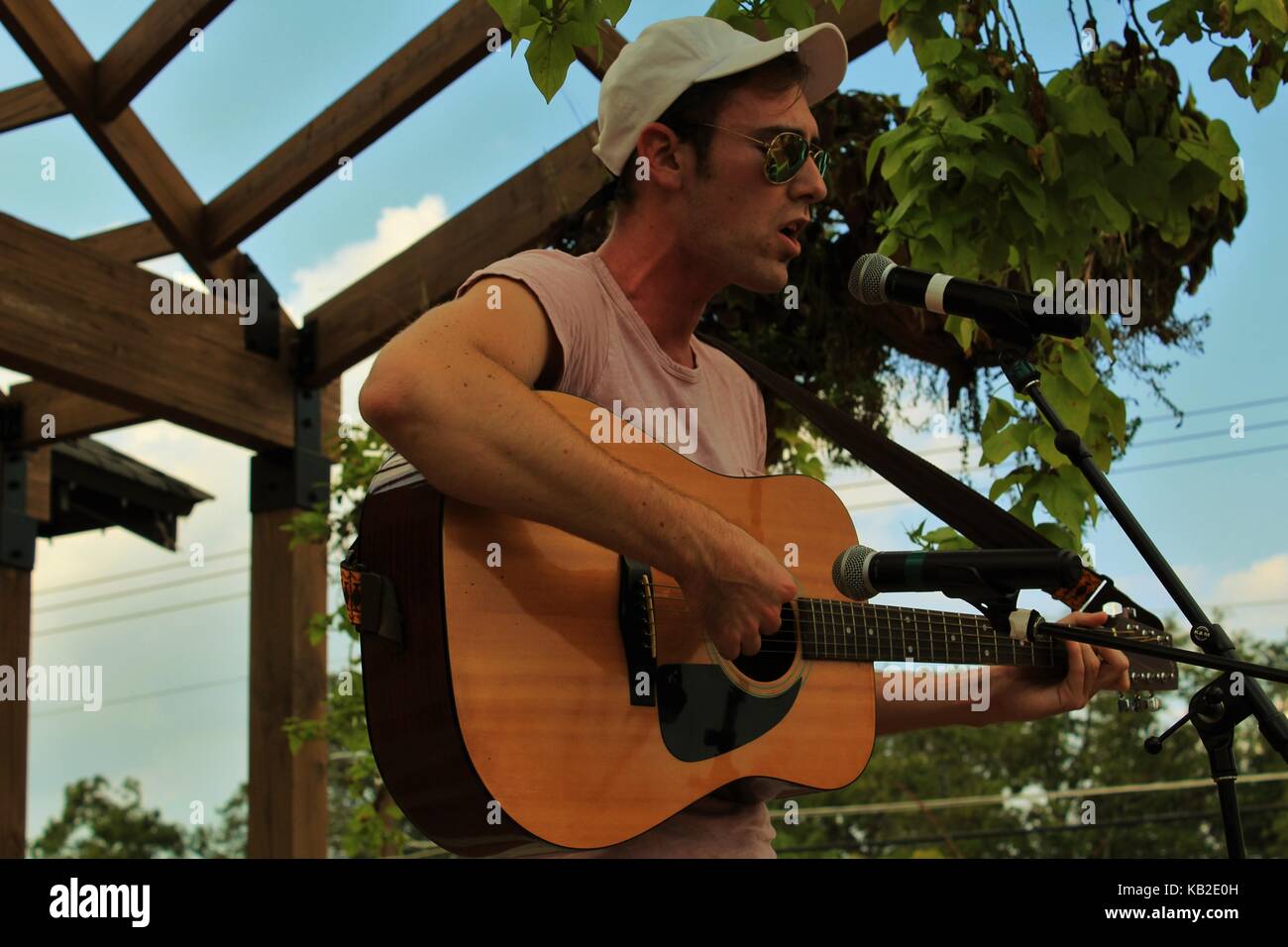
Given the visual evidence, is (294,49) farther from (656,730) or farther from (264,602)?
(656,730)

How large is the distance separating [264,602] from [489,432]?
13.3ft

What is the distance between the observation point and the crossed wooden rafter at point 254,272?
474 cm

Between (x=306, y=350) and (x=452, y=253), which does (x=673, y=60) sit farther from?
(x=306, y=350)

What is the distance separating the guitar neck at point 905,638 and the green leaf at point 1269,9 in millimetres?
1203

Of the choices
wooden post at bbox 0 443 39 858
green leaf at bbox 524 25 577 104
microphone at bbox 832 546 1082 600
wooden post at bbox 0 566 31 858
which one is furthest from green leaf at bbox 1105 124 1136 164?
wooden post at bbox 0 566 31 858

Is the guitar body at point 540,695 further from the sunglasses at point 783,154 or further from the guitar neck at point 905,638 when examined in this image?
the sunglasses at point 783,154

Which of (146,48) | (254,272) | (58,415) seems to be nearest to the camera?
(146,48)

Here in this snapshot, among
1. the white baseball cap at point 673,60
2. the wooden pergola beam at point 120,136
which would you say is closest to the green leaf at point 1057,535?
the white baseball cap at point 673,60

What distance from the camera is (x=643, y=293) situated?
7.16ft

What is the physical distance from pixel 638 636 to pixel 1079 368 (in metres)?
1.37

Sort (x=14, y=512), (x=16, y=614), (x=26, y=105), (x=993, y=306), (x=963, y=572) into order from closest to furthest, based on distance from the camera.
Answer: (x=963, y=572) < (x=993, y=306) < (x=26, y=105) < (x=16, y=614) < (x=14, y=512)

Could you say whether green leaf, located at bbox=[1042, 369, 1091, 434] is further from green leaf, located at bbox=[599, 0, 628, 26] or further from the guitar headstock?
green leaf, located at bbox=[599, 0, 628, 26]

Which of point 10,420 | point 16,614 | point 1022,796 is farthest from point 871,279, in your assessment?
point 1022,796

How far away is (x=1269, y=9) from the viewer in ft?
8.57
